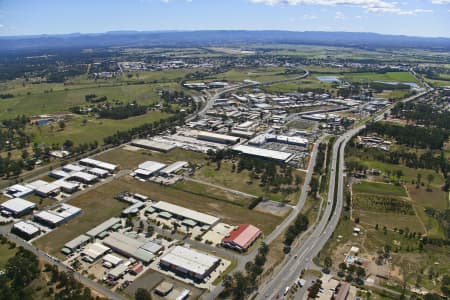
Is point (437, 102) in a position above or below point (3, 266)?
above

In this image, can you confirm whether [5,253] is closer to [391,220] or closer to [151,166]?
[151,166]

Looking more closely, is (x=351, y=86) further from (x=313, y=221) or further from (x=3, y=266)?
(x=3, y=266)

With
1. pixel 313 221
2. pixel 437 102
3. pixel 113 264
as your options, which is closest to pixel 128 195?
pixel 113 264

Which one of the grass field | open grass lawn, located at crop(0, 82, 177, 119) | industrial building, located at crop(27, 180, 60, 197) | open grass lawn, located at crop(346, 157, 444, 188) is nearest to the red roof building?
industrial building, located at crop(27, 180, 60, 197)

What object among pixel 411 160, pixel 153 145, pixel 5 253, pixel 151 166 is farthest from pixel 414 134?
pixel 5 253

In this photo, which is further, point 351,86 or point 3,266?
point 351,86

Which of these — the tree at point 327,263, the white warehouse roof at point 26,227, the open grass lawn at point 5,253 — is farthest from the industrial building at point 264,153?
the open grass lawn at point 5,253

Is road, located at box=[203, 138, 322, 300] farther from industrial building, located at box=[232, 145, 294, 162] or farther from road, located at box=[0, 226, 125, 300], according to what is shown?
road, located at box=[0, 226, 125, 300]
